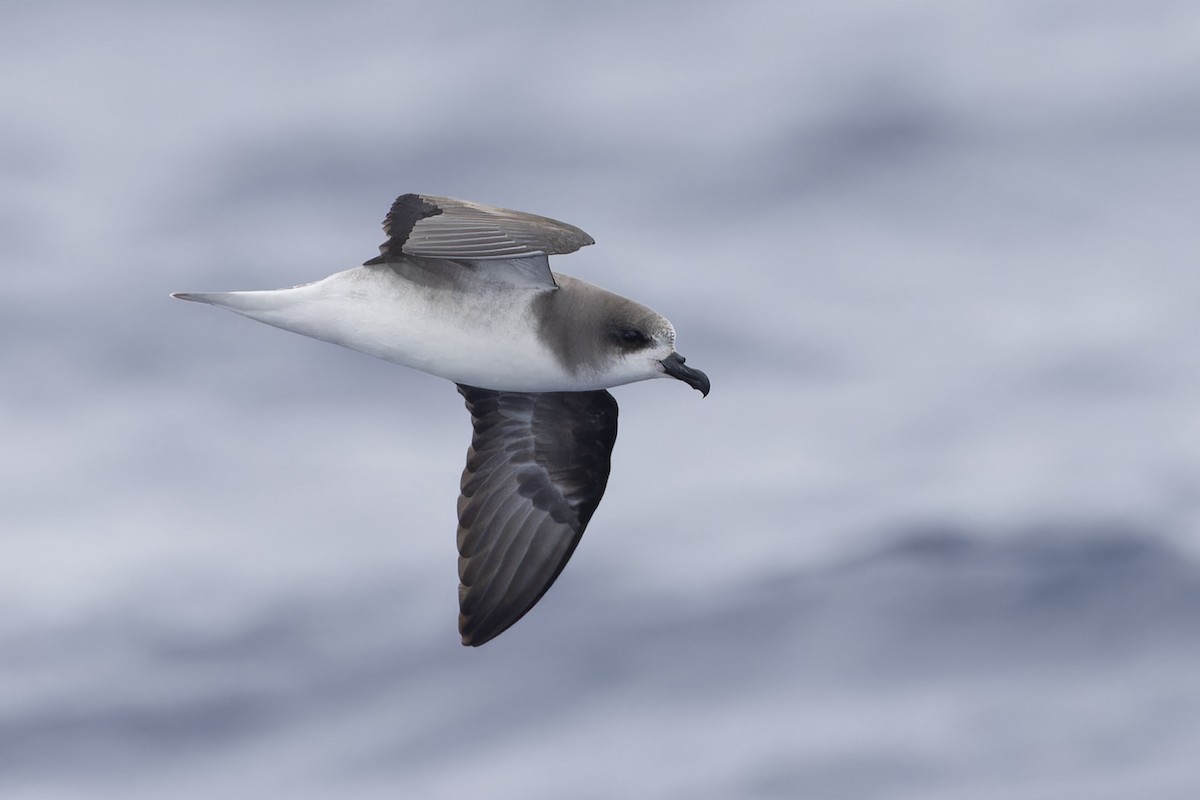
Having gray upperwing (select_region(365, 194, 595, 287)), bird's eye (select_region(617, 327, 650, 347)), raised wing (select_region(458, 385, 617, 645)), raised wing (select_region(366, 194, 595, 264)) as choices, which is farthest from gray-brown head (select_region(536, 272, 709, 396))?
raised wing (select_region(458, 385, 617, 645))

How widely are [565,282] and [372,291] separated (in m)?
1.48

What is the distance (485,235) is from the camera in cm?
1281

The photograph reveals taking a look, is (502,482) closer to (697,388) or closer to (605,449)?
(605,449)

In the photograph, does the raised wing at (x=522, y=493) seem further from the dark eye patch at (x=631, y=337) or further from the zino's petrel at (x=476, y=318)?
the dark eye patch at (x=631, y=337)

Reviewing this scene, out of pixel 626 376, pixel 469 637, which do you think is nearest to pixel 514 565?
pixel 469 637

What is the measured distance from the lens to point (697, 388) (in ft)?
46.1

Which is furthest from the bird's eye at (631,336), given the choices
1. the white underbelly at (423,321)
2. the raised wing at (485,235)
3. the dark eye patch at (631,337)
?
the raised wing at (485,235)

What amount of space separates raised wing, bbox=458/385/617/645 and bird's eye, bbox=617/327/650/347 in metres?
1.86

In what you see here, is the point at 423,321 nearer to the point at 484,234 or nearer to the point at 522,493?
the point at 484,234

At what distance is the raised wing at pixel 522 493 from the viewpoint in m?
15.9

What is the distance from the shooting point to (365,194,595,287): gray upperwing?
12633mm

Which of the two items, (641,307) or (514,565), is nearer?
(641,307)

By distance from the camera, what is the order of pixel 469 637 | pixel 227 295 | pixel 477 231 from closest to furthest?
pixel 477 231, pixel 227 295, pixel 469 637

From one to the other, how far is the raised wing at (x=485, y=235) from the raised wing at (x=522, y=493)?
2787 millimetres
